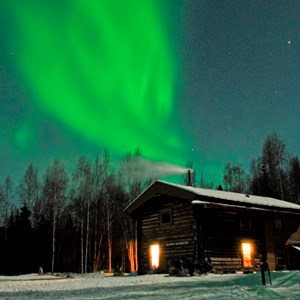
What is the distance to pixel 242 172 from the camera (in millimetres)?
66438

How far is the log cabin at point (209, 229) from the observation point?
1061 inches

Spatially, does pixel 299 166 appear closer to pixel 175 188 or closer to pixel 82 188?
pixel 82 188

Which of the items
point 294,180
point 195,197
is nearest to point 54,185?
point 195,197

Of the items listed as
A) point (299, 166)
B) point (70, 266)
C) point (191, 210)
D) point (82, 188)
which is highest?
point (299, 166)

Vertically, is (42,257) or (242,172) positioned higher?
(242,172)

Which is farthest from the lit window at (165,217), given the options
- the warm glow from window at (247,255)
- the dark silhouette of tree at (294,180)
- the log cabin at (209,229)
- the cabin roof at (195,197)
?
the dark silhouette of tree at (294,180)

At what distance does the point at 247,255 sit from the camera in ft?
95.1

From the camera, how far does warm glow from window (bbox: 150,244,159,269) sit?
1184 inches

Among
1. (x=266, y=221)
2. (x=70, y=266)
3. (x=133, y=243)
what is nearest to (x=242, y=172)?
(x=133, y=243)

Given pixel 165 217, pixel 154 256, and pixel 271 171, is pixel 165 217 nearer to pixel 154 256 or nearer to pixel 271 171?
pixel 154 256

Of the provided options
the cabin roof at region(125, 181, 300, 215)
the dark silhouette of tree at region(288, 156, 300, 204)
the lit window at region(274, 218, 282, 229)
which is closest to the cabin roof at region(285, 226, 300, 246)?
the lit window at region(274, 218, 282, 229)

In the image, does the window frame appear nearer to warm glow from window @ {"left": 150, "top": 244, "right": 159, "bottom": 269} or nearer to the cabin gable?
the cabin gable

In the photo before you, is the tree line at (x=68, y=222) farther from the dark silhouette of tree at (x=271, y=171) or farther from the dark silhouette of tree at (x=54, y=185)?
the dark silhouette of tree at (x=271, y=171)

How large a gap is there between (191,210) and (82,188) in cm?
2563
